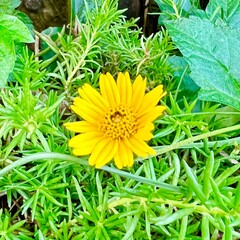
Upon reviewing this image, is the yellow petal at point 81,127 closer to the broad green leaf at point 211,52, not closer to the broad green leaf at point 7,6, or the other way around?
the broad green leaf at point 211,52

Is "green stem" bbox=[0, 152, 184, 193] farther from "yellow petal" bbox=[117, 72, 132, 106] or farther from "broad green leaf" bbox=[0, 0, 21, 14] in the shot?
"broad green leaf" bbox=[0, 0, 21, 14]

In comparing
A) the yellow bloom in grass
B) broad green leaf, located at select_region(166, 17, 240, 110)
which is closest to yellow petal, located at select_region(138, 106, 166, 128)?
the yellow bloom in grass

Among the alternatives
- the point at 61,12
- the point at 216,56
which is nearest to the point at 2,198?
the point at 216,56

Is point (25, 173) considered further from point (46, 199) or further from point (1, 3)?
point (1, 3)

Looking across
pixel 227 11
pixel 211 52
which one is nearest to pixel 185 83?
pixel 211 52

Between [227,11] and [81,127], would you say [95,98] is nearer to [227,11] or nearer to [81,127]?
[81,127]

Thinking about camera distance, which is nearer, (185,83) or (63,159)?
(63,159)
